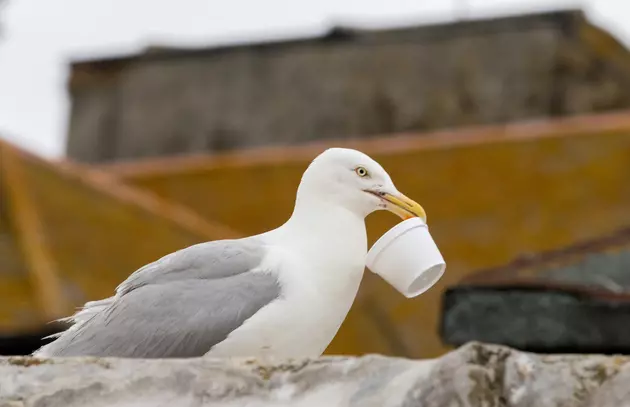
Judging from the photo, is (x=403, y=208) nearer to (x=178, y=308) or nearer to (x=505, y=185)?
(x=178, y=308)

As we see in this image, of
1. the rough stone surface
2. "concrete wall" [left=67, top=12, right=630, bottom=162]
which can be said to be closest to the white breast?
the rough stone surface

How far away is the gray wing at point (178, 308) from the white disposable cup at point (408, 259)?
0.27 meters

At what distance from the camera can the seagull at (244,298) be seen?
11.8 feet

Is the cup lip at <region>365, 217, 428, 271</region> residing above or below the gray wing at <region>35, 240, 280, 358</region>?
above

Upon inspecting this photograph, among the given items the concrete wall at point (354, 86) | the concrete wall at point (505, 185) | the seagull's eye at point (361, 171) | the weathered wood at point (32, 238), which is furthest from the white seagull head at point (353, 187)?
the concrete wall at point (354, 86)

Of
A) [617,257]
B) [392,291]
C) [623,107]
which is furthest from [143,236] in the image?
[623,107]

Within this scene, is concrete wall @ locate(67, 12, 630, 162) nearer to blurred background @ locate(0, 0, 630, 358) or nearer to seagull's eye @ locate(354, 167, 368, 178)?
blurred background @ locate(0, 0, 630, 358)

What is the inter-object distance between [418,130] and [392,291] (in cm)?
594

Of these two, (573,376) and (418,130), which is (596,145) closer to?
(418,130)

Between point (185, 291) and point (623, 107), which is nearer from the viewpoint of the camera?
point (185, 291)

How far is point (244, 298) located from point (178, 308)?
0.52 ft

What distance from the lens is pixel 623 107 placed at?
14.6 metres

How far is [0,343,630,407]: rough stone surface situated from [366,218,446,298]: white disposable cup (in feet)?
1.85

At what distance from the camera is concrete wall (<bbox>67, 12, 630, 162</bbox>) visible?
14.9 metres
